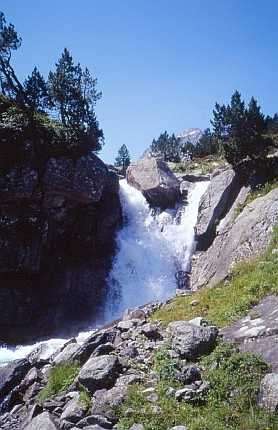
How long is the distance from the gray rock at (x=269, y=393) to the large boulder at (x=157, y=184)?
27.5 m

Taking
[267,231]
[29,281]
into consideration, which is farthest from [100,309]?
[267,231]

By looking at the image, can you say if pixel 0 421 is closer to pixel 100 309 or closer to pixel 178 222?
pixel 100 309

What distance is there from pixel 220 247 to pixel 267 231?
5.58 metres

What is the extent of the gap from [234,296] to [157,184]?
21734mm

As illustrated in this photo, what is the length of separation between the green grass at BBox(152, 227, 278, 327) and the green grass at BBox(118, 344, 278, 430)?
3.17m

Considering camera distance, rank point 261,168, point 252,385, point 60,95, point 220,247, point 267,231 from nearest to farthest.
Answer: point 252,385
point 267,231
point 220,247
point 261,168
point 60,95

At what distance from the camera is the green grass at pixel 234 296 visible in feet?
42.8

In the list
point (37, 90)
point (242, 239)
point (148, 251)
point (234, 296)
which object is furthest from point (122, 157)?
point (234, 296)

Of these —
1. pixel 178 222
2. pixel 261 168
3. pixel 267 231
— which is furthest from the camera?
pixel 178 222

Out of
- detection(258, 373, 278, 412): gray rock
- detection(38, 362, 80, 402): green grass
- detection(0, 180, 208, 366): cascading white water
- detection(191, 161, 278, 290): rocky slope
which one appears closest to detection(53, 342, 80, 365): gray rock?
detection(38, 362, 80, 402): green grass

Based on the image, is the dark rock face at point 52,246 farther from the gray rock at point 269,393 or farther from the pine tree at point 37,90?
the gray rock at point 269,393

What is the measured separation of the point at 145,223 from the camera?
35.2 m

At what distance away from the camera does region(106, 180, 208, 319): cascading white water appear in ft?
102

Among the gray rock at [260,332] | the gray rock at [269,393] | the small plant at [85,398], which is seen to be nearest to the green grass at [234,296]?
the gray rock at [260,332]
